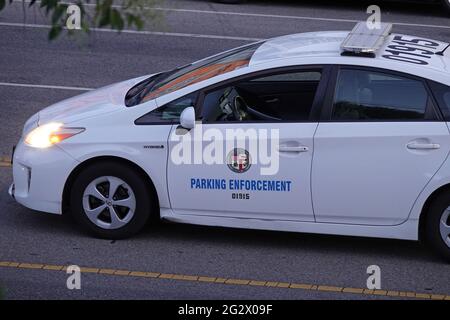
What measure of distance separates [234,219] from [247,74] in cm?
109

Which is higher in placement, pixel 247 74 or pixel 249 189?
pixel 247 74

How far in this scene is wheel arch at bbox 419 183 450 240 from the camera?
691cm

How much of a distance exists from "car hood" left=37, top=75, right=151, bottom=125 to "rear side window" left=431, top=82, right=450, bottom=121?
2349 millimetres

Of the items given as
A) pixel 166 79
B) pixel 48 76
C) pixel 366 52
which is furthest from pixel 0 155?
pixel 366 52

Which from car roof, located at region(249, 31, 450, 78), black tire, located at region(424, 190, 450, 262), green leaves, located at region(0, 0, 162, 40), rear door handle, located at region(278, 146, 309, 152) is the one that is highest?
green leaves, located at region(0, 0, 162, 40)

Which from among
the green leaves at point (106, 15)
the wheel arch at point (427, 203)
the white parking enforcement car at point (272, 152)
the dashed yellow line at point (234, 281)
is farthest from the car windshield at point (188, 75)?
the green leaves at point (106, 15)

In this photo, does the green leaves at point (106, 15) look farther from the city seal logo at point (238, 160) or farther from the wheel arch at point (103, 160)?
the wheel arch at point (103, 160)

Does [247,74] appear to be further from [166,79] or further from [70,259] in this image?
[70,259]

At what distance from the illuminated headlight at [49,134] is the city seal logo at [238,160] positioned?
1.18 m

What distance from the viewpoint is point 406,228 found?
23.1 ft

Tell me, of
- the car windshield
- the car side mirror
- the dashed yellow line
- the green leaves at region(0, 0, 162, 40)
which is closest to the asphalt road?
the dashed yellow line

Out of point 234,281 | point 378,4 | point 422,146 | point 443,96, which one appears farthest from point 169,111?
point 378,4

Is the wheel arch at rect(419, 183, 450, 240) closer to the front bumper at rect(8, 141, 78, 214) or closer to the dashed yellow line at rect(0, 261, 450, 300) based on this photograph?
the dashed yellow line at rect(0, 261, 450, 300)

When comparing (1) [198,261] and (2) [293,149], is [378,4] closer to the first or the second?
(2) [293,149]
